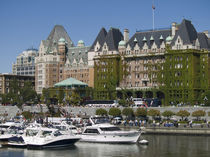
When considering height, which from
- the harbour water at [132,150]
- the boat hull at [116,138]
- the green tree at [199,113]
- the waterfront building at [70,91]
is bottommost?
the harbour water at [132,150]

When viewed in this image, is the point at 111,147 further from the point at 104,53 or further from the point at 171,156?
the point at 104,53

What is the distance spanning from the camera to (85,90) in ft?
636

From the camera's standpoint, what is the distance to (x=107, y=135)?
10369 cm

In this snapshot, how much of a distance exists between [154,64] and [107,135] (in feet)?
248

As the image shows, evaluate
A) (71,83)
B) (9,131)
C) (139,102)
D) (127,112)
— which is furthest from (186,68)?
(9,131)

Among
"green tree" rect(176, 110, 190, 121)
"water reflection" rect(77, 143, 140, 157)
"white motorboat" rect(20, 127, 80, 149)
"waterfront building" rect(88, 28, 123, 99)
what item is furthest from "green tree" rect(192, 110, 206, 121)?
"white motorboat" rect(20, 127, 80, 149)

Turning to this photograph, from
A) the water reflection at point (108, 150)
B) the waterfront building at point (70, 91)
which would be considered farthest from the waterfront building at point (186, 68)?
the water reflection at point (108, 150)

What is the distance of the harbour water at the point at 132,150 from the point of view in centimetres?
8925

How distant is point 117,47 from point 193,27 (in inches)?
1191

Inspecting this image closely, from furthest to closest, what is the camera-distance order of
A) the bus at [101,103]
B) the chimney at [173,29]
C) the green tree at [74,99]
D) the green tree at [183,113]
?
the green tree at [74,99], the chimney at [173,29], the bus at [101,103], the green tree at [183,113]

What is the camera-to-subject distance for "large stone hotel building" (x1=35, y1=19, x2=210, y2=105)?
545 ft

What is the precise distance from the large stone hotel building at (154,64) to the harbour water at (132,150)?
60.3 meters

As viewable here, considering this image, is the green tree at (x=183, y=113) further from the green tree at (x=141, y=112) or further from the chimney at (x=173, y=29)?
the chimney at (x=173, y=29)

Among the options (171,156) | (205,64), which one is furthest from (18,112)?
(171,156)
